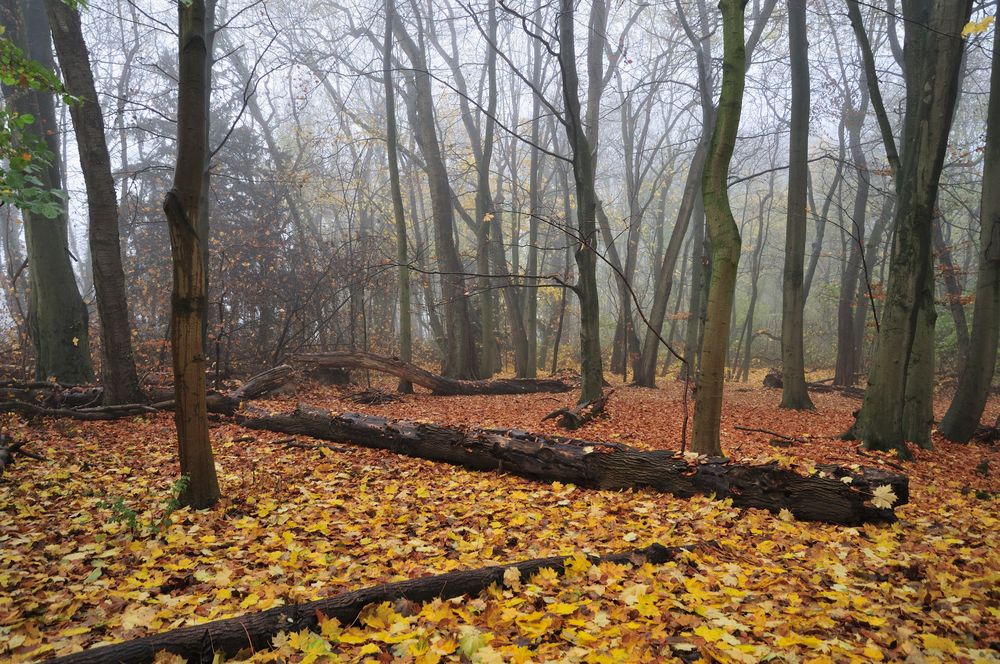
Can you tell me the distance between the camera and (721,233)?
5.03m

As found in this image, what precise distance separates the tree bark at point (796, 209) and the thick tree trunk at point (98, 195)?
35.0 feet

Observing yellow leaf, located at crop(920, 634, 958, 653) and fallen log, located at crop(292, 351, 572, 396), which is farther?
fallen log, located at crop(292, 351, 572, 396)

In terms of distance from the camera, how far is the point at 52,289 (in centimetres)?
850

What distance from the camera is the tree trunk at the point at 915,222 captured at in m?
5.98

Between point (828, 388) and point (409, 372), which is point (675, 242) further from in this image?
point (409, 372)

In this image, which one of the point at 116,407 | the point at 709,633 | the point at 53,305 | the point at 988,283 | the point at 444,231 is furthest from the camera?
the point at 444,231

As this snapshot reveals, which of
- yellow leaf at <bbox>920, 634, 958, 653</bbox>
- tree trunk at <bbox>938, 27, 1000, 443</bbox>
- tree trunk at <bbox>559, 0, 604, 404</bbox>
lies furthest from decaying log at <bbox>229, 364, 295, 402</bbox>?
tree trunk at <bbox>938, 27, 1000, 443</bbox>

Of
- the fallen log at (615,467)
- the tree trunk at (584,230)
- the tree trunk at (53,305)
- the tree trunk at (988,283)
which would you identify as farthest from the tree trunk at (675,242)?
the tree trunk at (53,305)

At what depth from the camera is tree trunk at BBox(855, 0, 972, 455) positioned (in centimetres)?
598

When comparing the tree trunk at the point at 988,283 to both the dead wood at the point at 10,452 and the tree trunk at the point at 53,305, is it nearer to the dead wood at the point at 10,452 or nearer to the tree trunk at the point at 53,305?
the dead wood at the point at 10,452

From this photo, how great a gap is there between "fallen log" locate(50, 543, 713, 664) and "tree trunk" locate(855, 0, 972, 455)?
4.80 metres

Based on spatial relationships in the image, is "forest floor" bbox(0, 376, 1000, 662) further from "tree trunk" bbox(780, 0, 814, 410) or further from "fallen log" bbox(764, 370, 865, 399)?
"fallen log" bbox(764, 370, 865, 399)

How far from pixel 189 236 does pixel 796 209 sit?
9.83 m

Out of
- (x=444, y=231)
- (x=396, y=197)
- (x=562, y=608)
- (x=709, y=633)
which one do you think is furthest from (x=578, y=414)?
(x=444, y=231)
